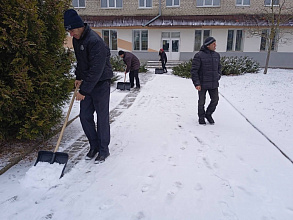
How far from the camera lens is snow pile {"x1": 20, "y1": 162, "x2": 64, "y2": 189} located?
3.02 meters

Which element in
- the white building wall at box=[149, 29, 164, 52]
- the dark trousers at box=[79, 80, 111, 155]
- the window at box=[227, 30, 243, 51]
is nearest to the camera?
the dark trousers at box=[79, 80, 111, 155]

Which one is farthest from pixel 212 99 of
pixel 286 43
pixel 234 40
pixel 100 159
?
pixel 286 43

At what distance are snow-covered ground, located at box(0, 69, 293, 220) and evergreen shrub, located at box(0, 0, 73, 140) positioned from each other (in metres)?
0.63

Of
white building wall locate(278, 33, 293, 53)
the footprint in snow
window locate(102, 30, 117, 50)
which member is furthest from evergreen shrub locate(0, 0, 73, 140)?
white building wall locate(278, 33, 293, 53)

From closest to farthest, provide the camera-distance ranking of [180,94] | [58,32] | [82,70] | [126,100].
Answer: [82,70] → [58,32] → [126,100] → [180,94]

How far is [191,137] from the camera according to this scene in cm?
479

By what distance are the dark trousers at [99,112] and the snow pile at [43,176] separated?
702 mm

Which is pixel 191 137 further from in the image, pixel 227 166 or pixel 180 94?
pixel 180 94

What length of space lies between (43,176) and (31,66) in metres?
1.50

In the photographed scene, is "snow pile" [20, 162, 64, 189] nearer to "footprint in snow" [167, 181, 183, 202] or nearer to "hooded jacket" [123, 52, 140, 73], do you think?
"footprint in snow" [167, 181, 183, 202]

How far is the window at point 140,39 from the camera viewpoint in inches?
950

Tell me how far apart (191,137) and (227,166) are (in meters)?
1.24

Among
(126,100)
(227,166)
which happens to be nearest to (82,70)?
(227,166)

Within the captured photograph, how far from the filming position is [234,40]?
23.4 m
